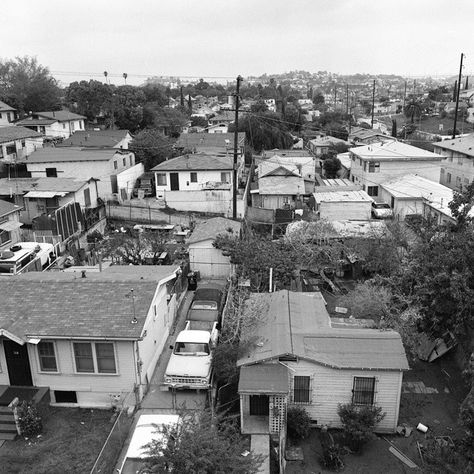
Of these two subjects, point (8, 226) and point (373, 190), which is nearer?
point (8, 226)

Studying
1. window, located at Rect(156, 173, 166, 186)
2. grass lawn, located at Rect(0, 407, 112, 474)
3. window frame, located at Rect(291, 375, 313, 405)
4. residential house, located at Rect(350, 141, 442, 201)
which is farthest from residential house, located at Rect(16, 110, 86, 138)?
window frame, located at Rect(291, 375, 313, 405)

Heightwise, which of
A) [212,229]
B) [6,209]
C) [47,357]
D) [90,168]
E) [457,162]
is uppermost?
[90,168]

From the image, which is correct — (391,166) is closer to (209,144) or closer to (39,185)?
(209,144)

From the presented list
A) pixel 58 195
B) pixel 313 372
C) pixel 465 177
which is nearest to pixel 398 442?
pixel 313 372

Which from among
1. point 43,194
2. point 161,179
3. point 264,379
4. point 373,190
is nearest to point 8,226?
point 43,194

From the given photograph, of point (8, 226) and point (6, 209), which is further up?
point (6, 209)

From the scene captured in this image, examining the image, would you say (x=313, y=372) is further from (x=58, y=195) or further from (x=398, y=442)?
(x=58, y=195)

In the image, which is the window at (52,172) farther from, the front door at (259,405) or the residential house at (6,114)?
the front door at (259,405)

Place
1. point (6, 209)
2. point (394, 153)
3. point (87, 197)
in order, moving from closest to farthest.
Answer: point (6, 209), point (87, 197), point (394, 153)

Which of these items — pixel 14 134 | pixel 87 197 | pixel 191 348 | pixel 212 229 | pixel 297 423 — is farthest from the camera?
pixel 14 134
